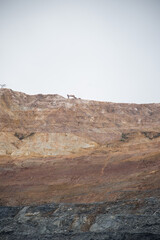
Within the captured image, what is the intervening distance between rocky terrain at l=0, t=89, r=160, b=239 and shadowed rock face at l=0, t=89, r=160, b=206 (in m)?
0.09

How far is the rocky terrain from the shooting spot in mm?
10875

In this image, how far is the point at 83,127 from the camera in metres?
29.3

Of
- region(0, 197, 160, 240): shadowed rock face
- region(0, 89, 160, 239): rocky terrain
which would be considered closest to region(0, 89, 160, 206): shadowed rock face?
region(0, 89, 160, 239): rocky terrain

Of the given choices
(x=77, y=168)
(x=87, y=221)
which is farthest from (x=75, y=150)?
(x=87, y=221)

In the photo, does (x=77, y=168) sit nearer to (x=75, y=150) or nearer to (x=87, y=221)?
(x=75, y=150)

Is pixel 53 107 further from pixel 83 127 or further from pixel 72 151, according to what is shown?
pixel 72 151

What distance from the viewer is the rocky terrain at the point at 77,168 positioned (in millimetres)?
10875

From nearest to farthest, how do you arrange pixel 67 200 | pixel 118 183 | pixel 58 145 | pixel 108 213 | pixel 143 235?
pixel 143 235 → pixel 108 213 → pixel 67 200 → pixel 118 183 → pixel 58 145

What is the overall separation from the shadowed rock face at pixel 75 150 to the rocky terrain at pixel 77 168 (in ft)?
0.29

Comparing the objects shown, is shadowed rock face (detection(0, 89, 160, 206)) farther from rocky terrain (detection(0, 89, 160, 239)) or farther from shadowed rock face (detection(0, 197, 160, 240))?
shadowed rock face (detection(0, 197, 160, 240))

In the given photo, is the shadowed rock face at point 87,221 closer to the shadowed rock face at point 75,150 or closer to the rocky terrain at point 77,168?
the rocky terrain at point 77,168

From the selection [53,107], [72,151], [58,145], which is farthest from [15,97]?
[72,151]

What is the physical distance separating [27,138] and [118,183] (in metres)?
14.7

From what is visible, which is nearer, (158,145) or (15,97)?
(158,145)
